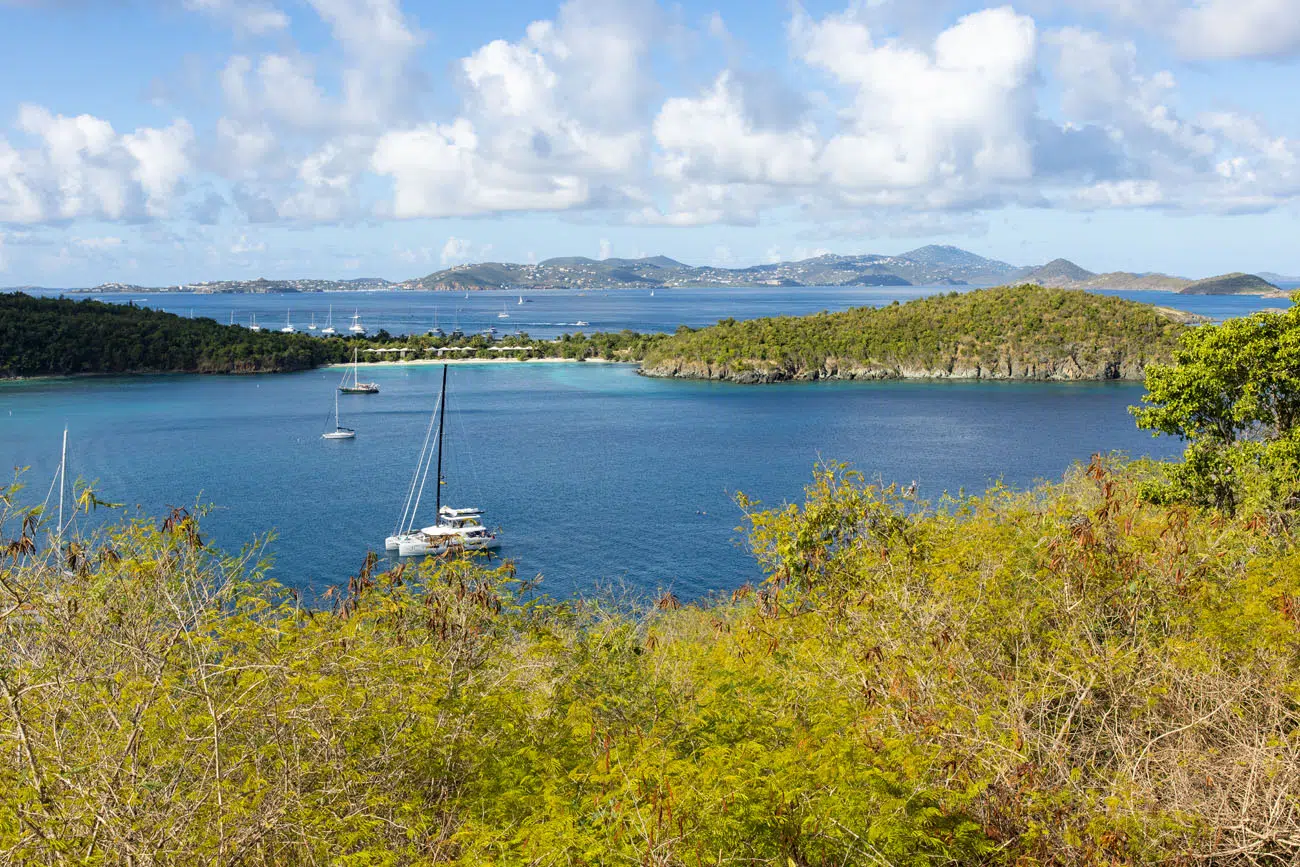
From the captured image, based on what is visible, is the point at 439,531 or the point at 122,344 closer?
the point at 439,531

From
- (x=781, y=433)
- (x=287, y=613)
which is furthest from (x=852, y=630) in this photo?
(x=781, y=433)

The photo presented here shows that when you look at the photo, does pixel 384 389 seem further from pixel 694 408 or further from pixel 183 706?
Result: pixel 183 706

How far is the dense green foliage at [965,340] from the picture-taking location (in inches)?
3858

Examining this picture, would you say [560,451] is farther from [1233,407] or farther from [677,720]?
[677,720]

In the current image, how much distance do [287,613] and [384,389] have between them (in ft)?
278

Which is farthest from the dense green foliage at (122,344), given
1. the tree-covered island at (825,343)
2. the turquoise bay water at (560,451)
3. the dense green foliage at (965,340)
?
the dense green foliage at (965,340)

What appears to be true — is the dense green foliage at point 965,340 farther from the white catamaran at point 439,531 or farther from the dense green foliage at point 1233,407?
the dense green foliage at point 1233,407

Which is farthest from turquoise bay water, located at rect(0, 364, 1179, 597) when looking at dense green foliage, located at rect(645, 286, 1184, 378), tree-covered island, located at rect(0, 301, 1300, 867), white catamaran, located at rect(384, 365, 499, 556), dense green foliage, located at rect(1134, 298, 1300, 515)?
tree-covered island, located at rect(0, 301, 1300, 867)

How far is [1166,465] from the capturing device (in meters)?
22.3

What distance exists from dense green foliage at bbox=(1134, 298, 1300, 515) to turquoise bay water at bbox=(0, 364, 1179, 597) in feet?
41.9

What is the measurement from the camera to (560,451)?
2231 inches

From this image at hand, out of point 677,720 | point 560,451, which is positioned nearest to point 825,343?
point 560,451

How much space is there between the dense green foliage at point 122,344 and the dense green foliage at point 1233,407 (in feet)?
329

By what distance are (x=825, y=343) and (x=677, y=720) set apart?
9821 cm
